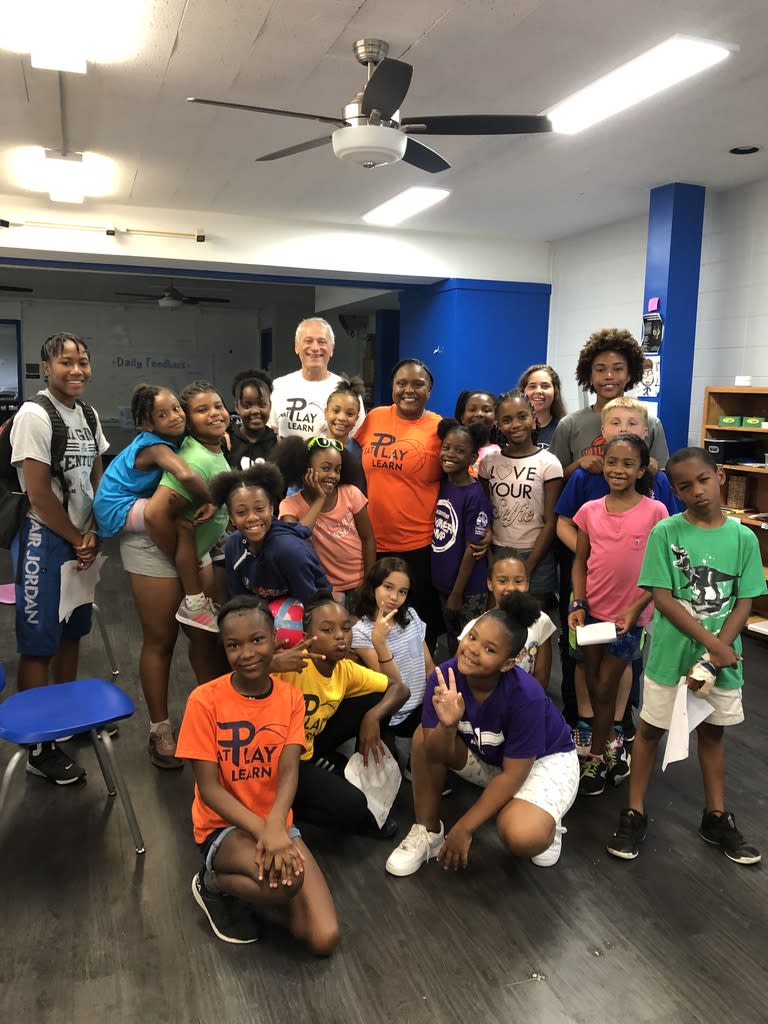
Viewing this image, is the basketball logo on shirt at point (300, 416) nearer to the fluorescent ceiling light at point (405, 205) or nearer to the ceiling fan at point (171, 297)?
the fluorescent ceiling light at point (405, 205)

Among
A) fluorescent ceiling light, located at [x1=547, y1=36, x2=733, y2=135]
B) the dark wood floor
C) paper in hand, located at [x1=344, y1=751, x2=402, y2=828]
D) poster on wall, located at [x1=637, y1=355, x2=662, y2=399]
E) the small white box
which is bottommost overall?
the dark wood floor

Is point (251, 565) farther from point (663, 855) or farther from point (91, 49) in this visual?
point (91, 49)

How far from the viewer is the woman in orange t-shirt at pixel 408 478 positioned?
2.94 meters

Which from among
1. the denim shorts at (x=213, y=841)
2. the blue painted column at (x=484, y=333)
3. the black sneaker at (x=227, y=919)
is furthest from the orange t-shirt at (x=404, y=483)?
the blue painted column at (x=484, y=333)

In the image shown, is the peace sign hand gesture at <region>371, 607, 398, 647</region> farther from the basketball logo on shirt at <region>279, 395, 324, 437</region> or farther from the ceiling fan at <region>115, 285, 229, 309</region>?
the ceiling fan at <region>115, 285, 229, 309</region>

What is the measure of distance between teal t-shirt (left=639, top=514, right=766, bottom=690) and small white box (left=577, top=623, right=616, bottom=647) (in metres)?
0.16

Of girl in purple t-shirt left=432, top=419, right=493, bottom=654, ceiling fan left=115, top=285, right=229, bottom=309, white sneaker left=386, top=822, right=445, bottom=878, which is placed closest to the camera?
white sneaker left=386, top=822, right=445, bottom=878

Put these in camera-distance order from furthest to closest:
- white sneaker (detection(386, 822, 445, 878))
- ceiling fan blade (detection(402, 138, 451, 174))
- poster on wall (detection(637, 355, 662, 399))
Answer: poster on wall (detection(637, 355, 662, 399))
ceiling fan blade (detection(402, 138, 451, 174))
white sneaker (detection(386, 822, 445, 878))

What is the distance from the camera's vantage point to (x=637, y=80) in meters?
3.29

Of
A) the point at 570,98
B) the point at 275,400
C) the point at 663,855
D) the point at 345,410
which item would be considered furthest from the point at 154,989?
the point at 570,98

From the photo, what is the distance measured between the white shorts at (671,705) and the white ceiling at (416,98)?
7.71 feet

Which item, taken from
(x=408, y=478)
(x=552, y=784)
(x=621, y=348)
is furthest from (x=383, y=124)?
(x=552, y=784)

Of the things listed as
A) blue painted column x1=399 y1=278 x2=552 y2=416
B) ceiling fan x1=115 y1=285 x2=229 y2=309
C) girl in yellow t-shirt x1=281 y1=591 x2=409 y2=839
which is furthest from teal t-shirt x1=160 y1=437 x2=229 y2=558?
ceiling fan x1=115 y1=285 x2=229 y2=309

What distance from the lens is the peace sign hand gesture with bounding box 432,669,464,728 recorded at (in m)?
2.02
